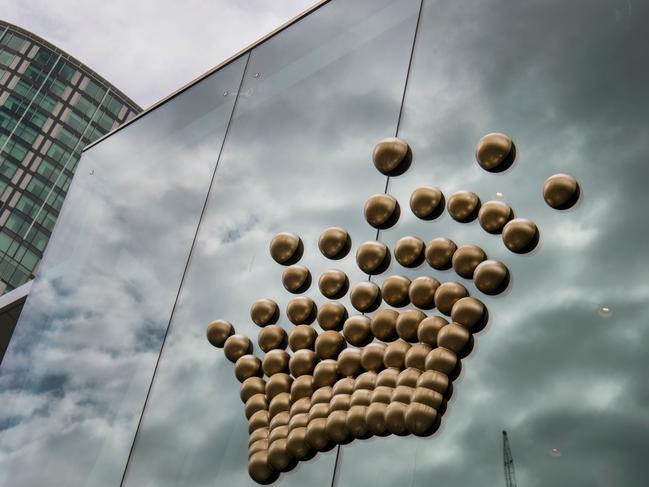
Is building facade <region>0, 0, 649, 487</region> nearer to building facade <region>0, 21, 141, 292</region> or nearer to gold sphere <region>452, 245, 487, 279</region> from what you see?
gold sphere <region>452, 245, 487, 279</region>

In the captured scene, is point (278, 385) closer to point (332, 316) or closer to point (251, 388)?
point (251, 388)

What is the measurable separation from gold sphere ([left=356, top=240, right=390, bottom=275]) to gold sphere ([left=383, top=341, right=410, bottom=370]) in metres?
0.41

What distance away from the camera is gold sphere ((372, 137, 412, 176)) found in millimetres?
3705

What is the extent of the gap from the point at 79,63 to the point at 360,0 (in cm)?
4394

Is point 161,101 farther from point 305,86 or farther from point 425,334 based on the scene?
point 425,334

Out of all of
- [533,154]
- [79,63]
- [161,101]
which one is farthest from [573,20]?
[79,63]

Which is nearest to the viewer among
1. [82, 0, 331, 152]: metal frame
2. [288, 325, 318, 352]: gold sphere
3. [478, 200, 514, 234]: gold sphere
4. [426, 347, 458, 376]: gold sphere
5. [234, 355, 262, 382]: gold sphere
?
[426, 347, 458, 376]: gold sphere

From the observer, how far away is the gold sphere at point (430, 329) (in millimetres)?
3043

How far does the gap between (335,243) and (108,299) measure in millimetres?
1609

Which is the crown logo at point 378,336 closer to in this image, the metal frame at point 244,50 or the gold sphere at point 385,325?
the gold sphere at point 385,325

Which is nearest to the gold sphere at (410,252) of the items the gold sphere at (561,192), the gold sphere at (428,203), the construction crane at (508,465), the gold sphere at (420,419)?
the gold sphere at (428,203)

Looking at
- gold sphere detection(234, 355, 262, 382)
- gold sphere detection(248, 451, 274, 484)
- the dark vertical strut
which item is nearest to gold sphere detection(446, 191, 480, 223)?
gold sphere detection(234, 355, 262, 382)

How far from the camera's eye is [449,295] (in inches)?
122

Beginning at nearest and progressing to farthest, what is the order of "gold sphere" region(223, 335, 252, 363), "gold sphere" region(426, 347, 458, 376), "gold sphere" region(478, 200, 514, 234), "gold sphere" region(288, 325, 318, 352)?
"gold sphere" region(426, 347, 458, 376) → "gold sphere" region(478, 200, 514, 234) → "gold sphere" region(288, 325, 318, 352) → "gold sphere" region(223, 335, 252, 363)
